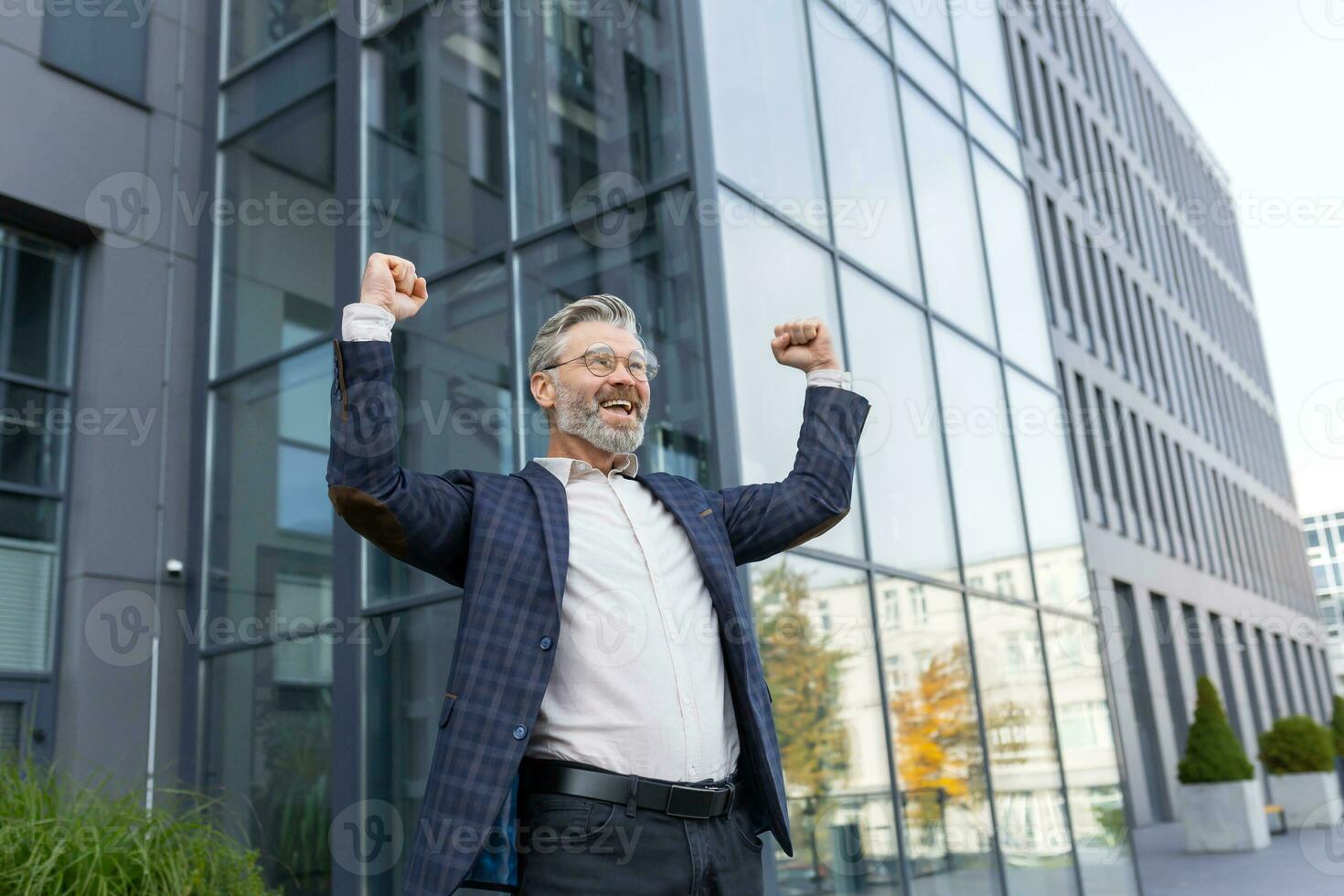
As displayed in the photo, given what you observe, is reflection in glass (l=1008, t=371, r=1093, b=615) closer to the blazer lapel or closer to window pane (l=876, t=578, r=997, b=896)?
window pane (l=876, t=578, r=997, b=896)

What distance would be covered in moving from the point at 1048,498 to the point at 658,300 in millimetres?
4341

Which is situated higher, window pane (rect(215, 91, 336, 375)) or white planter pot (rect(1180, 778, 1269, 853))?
window pane (rect(215, 91, 336, 375))

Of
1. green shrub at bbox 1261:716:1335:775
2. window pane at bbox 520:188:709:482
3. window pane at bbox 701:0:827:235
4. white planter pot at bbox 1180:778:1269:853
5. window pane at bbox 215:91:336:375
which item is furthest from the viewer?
green shrub at bbox 1261:716:1335:775

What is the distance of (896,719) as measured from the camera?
6.49m

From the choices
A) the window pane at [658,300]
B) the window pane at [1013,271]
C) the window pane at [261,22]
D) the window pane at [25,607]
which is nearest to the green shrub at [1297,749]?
the window pane at [1013,271]

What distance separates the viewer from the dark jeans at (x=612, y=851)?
209 centimetres

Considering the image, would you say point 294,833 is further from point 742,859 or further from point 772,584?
point 742,859

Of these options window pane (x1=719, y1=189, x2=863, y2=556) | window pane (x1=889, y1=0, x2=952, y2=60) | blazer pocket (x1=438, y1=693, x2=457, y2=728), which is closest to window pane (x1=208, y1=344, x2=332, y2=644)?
window pane (x1=719, y1=189, x2=863, y2=556)

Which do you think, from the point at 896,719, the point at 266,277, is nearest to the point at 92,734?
the point at 266,277

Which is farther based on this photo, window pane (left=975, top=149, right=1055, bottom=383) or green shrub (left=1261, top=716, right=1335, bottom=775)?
green shrub (left=1261, top=716, right=1335, bottom=775)

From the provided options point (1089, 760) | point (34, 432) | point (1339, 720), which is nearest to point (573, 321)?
point (34, 432)

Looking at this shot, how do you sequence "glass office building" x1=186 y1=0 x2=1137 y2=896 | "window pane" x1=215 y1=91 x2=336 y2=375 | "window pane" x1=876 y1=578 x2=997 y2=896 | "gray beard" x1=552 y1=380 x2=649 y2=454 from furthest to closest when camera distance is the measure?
"window pane" x1=215 y1=91 x2=336 y2=375 → "window pane" x1=876 y1=578 x2=997 y2=896 → "glass office building" x1=186 y1=0 x2=1137 y2=896 → "gray beard" x1=552 y1=380 x2=649 y2=454

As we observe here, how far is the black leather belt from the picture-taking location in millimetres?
2127

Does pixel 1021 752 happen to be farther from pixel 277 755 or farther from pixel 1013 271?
pixel 277 755
